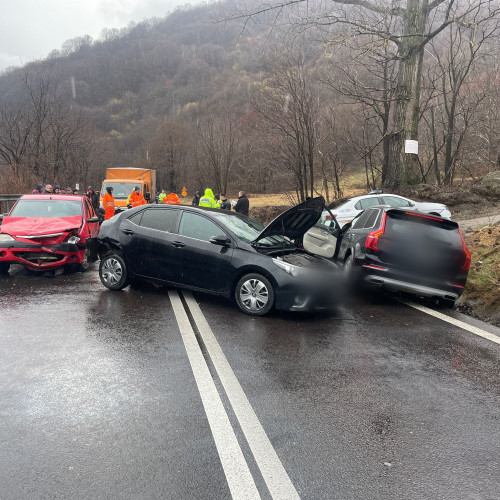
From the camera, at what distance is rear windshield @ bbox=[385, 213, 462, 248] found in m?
7.61

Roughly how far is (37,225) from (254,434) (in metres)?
8.09

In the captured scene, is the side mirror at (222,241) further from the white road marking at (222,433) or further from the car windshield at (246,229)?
the white road marking at (222,433)

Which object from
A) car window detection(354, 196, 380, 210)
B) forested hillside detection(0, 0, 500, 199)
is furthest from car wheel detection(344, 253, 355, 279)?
forested hillside detection(0, 0, 500, 199)

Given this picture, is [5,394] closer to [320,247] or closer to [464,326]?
[464,326]

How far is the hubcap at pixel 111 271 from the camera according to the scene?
829 centimetres

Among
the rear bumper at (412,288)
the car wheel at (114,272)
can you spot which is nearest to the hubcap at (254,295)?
the rear bumper at (412,288)

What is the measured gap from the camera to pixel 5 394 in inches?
160

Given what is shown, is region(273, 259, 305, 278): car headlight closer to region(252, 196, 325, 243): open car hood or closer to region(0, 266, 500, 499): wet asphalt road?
region(252, 196, 325, 243): open car hood

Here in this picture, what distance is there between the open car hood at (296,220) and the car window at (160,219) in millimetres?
1612

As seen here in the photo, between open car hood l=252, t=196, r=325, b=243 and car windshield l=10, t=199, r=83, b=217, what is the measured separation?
5.50m

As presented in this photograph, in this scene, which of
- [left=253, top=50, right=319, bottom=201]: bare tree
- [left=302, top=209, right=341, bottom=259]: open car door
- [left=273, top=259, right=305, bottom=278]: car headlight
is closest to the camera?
[left=273, top=259, right=305, bottom=278]: car headlight

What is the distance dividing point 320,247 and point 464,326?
14.1ft

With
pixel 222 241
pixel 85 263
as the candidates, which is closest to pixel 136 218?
pixel 222 241

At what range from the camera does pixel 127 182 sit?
977 inches
